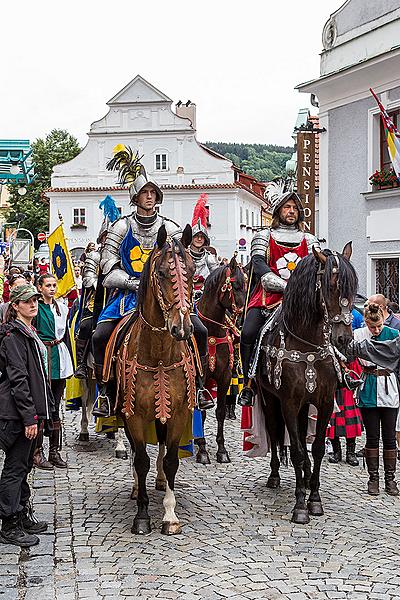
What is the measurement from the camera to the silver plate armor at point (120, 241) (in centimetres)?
713

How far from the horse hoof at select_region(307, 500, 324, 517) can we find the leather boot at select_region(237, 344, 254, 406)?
50.6 inches

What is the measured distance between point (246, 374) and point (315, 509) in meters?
1.45

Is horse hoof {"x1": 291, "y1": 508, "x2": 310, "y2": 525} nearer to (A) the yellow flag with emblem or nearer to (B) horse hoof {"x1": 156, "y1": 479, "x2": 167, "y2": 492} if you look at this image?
(B) horse hoof {"x1": 156, "y1": 479, "x2": 167, "y2": 492}

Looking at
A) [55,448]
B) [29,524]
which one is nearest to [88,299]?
[55,448]

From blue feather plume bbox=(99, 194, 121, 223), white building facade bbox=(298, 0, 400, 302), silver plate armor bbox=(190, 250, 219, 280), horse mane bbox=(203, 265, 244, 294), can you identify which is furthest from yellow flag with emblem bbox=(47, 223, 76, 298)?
white building facade bbox=(298, 0, 400, 302)

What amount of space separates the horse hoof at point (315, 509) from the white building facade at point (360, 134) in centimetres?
1040

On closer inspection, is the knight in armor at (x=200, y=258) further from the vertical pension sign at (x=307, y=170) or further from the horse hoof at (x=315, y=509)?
the vertical pension sign at (x=307, y=170)

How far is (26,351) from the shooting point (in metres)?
6.18

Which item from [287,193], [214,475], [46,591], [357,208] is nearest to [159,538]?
[46,591]

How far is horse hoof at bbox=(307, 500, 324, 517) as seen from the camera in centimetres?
696

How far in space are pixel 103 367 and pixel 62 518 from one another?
4.13ft

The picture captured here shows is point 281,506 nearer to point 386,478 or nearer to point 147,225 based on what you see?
point 386,478

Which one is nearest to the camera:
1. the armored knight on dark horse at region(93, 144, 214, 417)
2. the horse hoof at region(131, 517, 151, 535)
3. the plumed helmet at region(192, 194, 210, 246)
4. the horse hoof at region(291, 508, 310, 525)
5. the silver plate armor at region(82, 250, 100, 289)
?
the horse hoof at region(131, 517, 151, 535)

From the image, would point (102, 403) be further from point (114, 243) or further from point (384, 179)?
point (384, 179)
